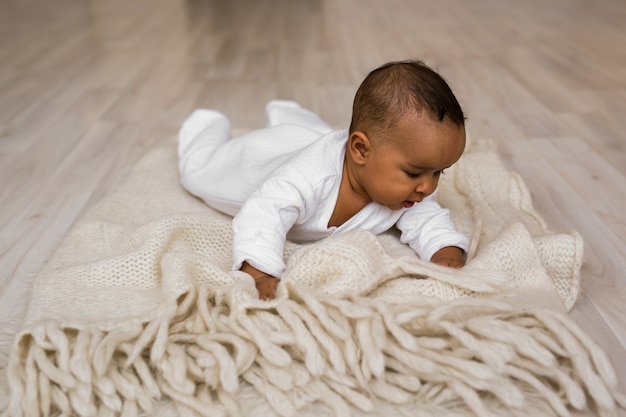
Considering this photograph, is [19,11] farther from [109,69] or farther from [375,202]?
[375,202]

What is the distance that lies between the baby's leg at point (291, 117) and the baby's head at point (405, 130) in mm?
437

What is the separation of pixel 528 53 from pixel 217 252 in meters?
1.97

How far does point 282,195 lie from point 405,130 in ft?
0.68

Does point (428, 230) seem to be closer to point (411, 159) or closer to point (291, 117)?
point (411, 159)

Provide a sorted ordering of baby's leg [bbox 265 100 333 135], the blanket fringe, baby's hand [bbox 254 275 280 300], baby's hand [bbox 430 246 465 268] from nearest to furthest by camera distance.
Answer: the blanket fringe → baby's hand [bbox 254 275 280 300] → baby's hand [bbox 430 246 465 268] → baby's leg [bbox 265 100 333 135]

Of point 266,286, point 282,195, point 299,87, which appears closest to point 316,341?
point 266,286

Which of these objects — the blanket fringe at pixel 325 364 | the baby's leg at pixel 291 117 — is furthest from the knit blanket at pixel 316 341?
the baby's leg at pixel 291 117

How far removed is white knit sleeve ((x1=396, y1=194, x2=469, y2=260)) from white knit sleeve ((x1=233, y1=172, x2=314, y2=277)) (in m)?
0.18

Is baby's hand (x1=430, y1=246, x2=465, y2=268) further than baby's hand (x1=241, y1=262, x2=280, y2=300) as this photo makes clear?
Yes

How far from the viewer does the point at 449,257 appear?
1099mm

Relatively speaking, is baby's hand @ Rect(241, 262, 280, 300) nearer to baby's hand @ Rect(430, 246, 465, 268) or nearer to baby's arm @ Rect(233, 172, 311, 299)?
baby's arm @ Rect(233, 172, 311, 299)

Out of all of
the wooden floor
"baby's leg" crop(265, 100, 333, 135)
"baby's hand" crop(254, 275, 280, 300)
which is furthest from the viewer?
"baby's leg" crop(265, 100, 333, 135)

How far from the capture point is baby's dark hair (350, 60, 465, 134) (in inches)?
38.4

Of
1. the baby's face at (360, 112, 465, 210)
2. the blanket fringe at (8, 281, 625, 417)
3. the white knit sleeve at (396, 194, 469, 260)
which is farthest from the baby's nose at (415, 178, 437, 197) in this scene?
the blanket fringe at (8, 281, 625, 417)
